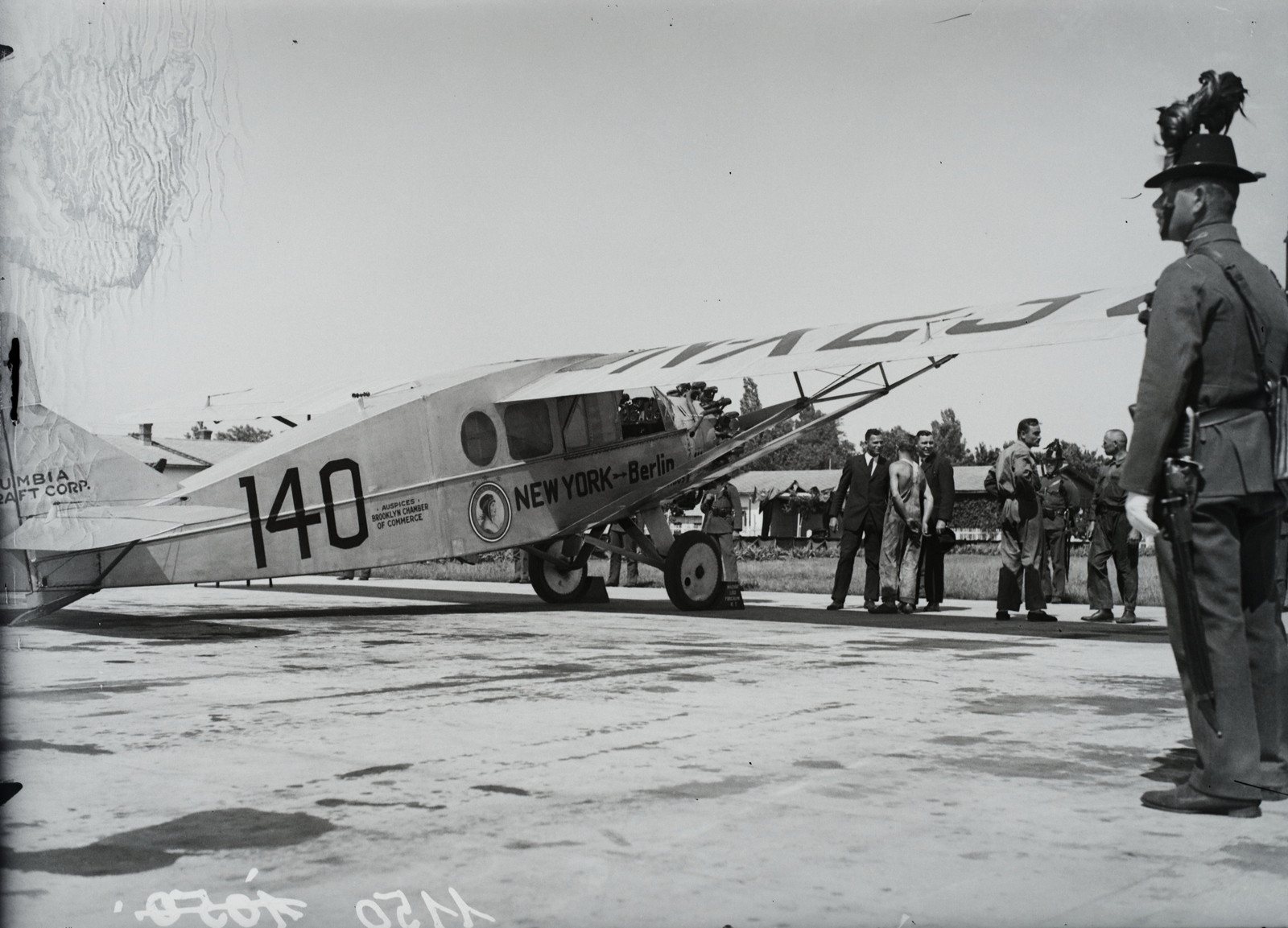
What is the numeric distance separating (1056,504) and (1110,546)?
2.24 metres

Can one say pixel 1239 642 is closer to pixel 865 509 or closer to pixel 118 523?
pixel 118 523

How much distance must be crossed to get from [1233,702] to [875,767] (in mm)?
1410

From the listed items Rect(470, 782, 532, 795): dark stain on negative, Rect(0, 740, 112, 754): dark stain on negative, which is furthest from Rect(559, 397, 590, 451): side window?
Rect(470, 782, 532, 795): dark stain on negative

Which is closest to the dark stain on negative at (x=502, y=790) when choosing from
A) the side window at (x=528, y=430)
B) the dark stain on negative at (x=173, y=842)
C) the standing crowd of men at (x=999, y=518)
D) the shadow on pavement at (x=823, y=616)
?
the dark stain on negative at (x=173, y=842)

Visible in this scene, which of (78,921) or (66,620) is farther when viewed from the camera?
(66,620)

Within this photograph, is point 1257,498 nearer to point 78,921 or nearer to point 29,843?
point 78,921

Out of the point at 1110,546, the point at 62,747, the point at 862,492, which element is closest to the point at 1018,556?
the point at 1110,546

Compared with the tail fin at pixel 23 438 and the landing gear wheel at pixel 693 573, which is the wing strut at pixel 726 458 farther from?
the tail fin at pixel 23 438

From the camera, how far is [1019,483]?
42.4ft

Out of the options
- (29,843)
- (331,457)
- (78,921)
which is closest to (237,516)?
(331,457)

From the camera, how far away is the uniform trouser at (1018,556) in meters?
12.8

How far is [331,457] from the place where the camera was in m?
11.9

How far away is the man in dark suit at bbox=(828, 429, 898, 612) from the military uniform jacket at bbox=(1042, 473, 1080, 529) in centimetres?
246

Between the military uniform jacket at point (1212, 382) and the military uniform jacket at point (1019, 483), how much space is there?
8.61 m
